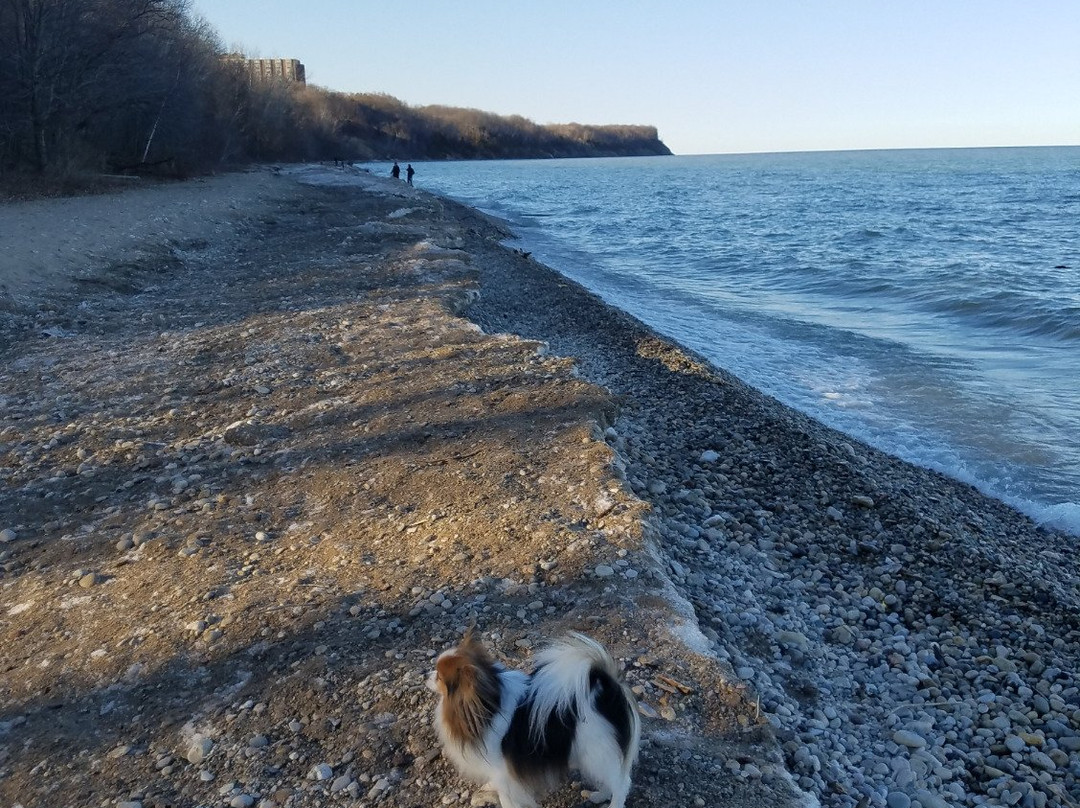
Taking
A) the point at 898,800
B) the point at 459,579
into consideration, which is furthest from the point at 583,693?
the point at 459,579

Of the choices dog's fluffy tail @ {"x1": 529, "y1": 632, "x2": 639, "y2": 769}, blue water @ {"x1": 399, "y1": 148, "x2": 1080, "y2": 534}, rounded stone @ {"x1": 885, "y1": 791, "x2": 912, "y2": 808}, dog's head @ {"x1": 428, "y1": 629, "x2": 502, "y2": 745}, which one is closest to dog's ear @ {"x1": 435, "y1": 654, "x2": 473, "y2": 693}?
dog's head @ {"x1": 428, "y1": 629, "x2": 502, "y2": 745}

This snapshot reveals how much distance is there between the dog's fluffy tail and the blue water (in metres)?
6.35

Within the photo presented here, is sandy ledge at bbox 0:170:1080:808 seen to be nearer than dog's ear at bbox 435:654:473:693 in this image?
No

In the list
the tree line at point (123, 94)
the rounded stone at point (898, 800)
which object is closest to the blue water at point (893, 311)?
the rounded stone at point (898, 800)

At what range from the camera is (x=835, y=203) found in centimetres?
4988

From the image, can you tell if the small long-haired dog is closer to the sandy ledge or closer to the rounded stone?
the sandy ledge

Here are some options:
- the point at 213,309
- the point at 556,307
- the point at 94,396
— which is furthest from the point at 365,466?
the point at 556,307

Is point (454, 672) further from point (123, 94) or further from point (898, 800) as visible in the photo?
point (123, 94)

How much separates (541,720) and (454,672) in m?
0.36

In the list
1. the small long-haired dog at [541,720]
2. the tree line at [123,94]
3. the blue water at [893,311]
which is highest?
the tree line at [123,94]

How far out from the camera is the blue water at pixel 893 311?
32.0 ft

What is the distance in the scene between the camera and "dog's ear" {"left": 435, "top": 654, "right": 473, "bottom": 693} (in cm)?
284

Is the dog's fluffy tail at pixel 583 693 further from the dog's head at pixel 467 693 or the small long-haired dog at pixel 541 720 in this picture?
the dog's head at pixel 467 693

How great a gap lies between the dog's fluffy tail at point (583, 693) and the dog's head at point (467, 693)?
0.16 meters
